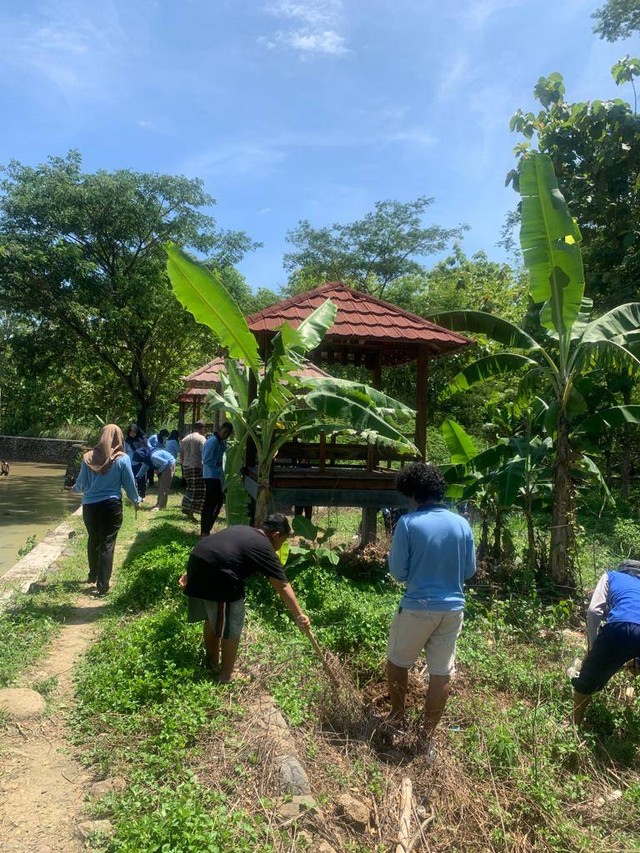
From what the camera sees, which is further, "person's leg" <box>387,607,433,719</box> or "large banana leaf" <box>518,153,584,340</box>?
"large banana leaf" <box>518,153,584,340</box>

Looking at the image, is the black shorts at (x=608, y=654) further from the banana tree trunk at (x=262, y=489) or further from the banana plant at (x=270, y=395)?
the banana tree trunk at (x=262, y=489)

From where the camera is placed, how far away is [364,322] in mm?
8703

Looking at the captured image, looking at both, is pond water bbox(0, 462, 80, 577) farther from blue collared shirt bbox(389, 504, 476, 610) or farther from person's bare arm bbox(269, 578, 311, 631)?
blue collared shirt bbox(389, 504, 476, 610)

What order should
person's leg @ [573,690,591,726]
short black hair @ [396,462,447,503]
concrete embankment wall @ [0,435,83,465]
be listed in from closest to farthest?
short black hair @ [396,462,447,503] → person's leg @ [573,690,591,726] → concrete embankment wall @ [0,435,83,465]

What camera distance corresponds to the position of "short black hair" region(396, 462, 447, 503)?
13.4ft

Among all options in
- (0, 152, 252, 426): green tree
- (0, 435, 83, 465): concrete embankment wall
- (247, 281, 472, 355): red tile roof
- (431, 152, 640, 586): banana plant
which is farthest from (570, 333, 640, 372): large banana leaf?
(0, 435, 83, 465): concrete embankment wall

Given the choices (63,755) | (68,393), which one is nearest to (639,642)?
(63,755)

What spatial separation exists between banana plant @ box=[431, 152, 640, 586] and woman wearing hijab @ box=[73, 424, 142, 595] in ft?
14.1

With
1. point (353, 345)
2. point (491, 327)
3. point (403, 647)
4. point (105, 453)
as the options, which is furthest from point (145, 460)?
→ point (403, 647)

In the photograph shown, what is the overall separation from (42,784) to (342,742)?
5.82 ft

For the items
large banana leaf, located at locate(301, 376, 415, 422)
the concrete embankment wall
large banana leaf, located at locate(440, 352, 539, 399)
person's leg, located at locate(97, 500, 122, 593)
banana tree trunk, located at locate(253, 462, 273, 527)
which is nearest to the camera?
large banana leaf, located at locate(301, 376, 415, 422)

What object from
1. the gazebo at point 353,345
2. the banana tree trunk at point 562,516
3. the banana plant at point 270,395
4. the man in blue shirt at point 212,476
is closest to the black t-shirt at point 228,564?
the banana plant at point 270,395

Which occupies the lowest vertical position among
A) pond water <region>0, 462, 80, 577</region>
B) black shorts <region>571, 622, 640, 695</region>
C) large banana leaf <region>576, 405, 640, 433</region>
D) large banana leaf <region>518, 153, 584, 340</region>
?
pond water <region>0, 462, 80, 577</region>

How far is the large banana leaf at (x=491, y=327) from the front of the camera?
7.73 metres
